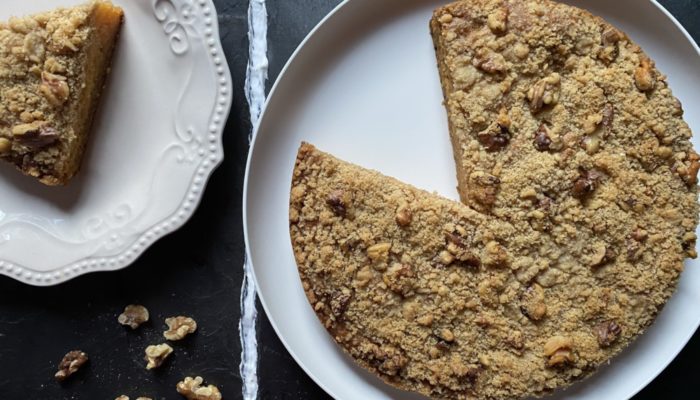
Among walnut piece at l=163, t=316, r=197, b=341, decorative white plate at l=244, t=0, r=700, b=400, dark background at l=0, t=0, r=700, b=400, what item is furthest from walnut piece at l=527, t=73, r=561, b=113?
walnut piece at l=163, t=316, r=197, b=341

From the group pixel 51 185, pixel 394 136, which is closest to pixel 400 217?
pixel 394 136

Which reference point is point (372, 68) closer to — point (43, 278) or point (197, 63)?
point (197, 63)

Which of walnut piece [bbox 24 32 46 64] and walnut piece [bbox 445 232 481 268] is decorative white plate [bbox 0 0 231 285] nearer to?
walnut piece [bbox 24 32 46 64]

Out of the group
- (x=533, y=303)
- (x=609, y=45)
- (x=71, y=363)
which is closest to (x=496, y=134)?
(x=609, y=45)

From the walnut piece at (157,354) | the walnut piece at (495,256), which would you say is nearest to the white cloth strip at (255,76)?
the walnut piece at (157,354)

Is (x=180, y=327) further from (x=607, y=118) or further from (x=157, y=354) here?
(x=607, y=118)

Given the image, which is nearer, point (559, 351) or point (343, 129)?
point (559, 351)
